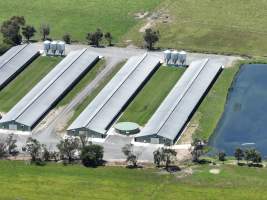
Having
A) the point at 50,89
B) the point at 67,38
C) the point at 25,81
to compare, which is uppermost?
the point at 67,38

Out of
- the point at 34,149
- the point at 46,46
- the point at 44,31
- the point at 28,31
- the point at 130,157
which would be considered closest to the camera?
the point at 130,157

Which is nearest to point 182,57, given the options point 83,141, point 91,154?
point 83,141

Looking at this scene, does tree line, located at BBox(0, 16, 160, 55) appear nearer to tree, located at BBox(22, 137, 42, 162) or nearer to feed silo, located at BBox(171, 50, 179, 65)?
feed silo, located at BBox(171, 50, 179, 65)

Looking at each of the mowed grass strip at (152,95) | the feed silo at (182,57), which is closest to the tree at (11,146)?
the mowed grass strip at (152,95)

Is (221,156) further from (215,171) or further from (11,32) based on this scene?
(11,32)

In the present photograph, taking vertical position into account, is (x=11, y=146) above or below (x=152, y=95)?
below

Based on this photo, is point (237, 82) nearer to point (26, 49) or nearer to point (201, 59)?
point (201, 59)
